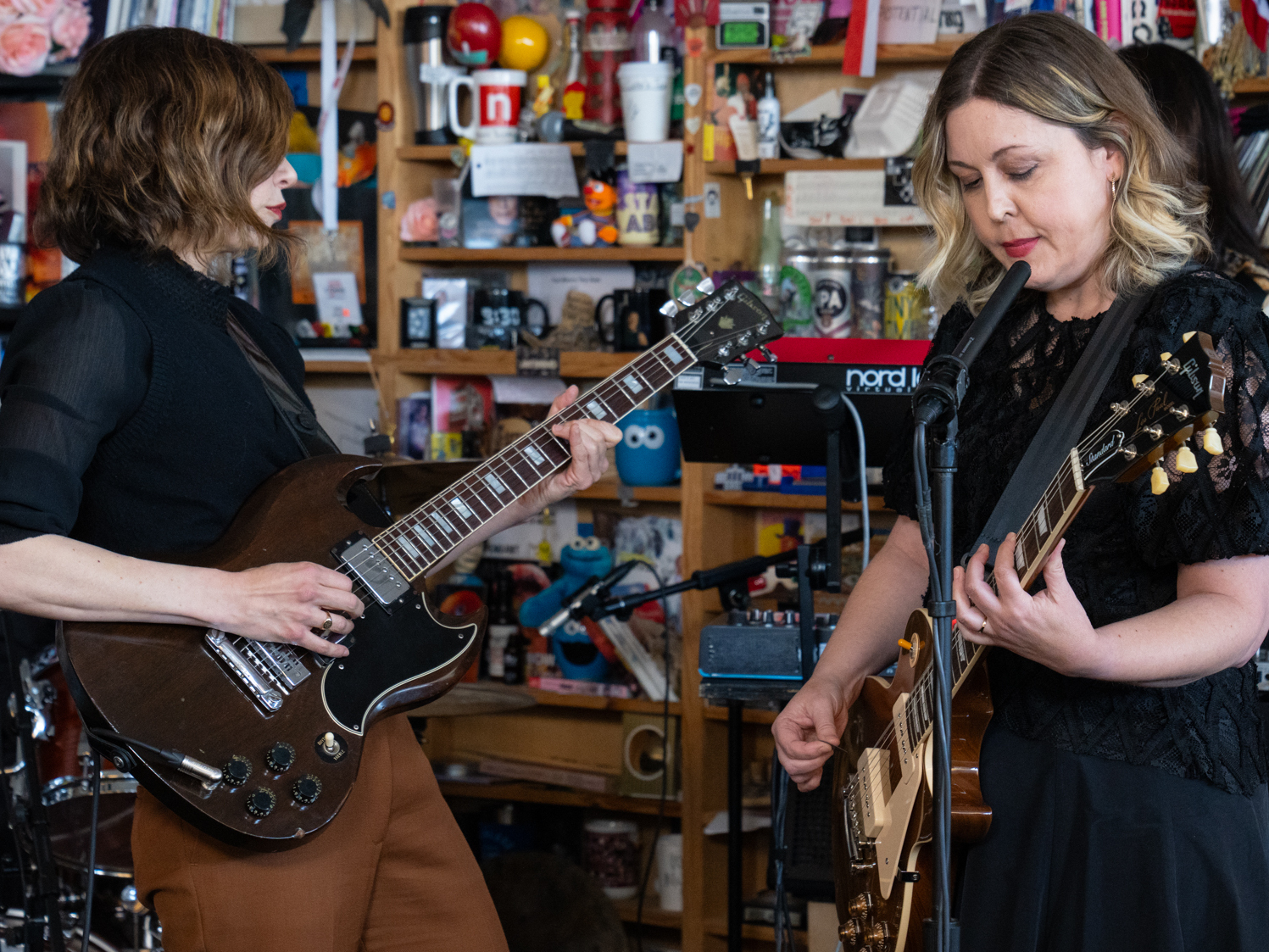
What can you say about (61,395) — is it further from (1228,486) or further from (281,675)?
(1228,486)

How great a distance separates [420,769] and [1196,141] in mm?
1505

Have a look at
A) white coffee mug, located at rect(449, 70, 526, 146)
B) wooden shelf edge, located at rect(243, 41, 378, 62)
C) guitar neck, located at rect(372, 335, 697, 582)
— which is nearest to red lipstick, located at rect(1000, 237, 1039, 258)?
guitar neck, located at rect(372, 335, 697, 582)

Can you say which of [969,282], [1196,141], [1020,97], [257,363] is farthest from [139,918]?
[1196,141]

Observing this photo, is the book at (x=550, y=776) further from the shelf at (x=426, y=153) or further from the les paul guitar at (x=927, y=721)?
the les paul guitar at (x=927, y=721)

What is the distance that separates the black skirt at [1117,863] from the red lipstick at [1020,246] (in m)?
0.46

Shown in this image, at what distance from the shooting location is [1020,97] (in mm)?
1158

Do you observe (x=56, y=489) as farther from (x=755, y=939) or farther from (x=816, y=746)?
(x=755, y=939)

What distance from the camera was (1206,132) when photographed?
6.34 feet

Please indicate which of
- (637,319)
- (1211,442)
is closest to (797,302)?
(637,319)

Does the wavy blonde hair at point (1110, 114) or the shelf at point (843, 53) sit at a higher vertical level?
the shelf at point (843, 53)

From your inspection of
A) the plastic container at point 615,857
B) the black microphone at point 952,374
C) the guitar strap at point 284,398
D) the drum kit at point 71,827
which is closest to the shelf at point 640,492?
the plastic container at point 615,857

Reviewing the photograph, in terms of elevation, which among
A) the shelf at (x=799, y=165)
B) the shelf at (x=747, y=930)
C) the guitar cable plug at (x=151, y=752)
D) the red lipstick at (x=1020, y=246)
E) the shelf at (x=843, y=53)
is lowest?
the shelf at (x=747, y=930)

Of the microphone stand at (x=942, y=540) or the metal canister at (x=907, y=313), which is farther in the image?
the metal canister at (x=907, y=313)

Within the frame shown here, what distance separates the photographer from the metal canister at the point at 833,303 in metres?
2.71
